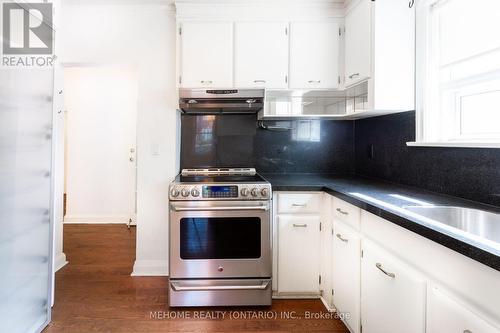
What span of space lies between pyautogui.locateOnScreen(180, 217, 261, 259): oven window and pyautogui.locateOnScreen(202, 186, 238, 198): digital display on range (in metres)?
0.17

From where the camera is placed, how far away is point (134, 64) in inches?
109

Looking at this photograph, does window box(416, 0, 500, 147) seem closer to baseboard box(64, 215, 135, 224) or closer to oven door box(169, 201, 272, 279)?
oven door box(169, 201, 272, 279)

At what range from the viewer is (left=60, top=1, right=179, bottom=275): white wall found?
2.72 metres

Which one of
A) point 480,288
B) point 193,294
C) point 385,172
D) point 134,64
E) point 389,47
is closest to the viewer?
point 480,288

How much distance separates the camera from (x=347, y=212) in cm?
184

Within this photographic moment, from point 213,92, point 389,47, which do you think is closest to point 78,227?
point 213,92

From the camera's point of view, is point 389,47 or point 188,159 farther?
point 188,159

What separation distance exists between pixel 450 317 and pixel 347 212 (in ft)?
2.94

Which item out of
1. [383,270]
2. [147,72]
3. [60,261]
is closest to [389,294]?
[383,270]

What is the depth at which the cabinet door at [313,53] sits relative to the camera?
253 centimetres

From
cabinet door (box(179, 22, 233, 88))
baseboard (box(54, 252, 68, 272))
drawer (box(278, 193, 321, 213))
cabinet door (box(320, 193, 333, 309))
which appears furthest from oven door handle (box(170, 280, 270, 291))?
cabinet door (box(179, 22, 233, 88))

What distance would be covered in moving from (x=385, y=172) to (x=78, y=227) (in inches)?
159

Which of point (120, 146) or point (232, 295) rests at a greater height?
point (120, 146)

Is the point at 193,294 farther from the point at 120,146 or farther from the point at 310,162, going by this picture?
the point at 120,146
